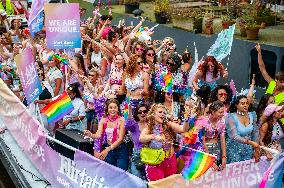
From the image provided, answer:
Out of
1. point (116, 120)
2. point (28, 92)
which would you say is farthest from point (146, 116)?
point (28, 92)

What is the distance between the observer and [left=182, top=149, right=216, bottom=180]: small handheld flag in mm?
6348

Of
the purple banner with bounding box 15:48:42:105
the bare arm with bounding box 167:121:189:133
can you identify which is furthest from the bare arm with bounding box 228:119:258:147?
the purple banner with bounding box 15:48:42:105

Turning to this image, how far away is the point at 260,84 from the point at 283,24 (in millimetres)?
3760

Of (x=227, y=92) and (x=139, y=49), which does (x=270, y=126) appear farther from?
(x=139, y=49)

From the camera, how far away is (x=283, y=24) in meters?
15.9

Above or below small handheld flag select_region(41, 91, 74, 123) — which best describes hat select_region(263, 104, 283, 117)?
above

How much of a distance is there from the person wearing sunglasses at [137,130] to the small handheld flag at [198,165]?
2.96ft

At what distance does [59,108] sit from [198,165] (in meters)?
2.76

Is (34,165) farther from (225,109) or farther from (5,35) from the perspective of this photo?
(5,35)

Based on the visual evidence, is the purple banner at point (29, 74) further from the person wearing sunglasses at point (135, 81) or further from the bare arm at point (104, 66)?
the bare arm at point (104, 66)

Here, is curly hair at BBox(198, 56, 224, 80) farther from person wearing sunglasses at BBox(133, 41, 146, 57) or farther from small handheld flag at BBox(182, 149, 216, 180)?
small handheld flag at BBox(182, 149, 216, 180)

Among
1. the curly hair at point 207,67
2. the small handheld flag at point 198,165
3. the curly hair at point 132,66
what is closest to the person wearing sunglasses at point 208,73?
the curly hair at point 207,67

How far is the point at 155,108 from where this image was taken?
6.89m

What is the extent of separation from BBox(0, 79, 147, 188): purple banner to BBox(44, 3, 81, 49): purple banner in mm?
1357
